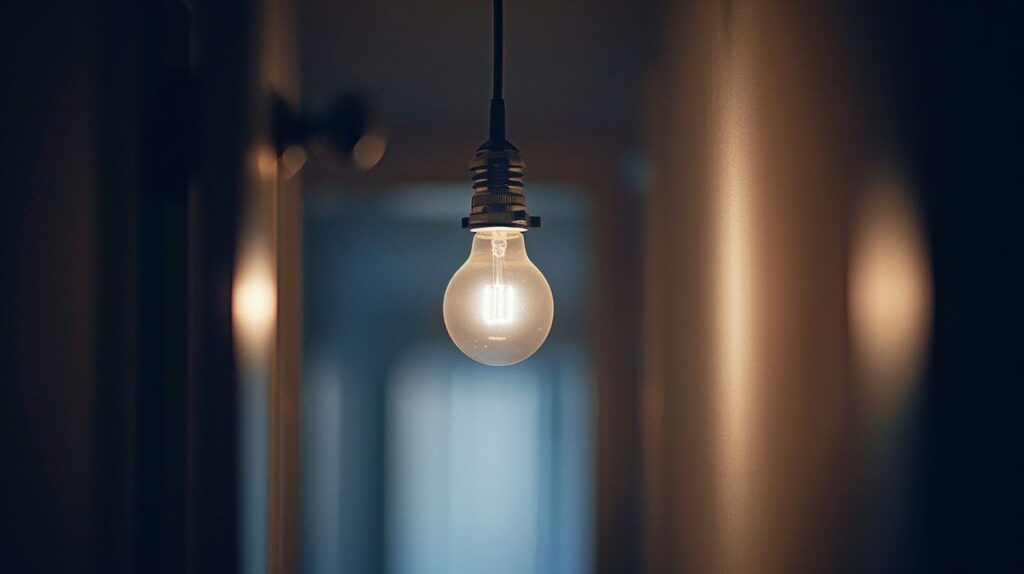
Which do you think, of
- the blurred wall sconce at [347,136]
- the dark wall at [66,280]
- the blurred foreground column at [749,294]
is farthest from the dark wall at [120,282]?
the blurred foreground column at [749,294]

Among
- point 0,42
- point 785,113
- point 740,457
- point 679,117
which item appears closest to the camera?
point 0,42

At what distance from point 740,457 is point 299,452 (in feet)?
2.17

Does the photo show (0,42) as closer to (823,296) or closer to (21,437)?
(21,437)

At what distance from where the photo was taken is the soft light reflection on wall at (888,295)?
613 mm

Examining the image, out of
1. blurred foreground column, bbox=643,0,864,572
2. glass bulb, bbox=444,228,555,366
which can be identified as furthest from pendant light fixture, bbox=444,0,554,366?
Answer: blurred foreground column, bbox=643,0,864,572

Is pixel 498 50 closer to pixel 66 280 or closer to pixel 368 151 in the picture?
pixel 368 151

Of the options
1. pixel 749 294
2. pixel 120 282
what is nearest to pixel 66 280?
pixel 120 282

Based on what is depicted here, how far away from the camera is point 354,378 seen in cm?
131

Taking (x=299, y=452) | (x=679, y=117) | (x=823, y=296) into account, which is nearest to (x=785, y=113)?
(x=823, y=296)

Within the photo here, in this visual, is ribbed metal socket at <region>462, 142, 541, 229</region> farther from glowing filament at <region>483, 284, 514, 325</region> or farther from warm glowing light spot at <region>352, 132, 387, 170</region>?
warm glowing light spot at <region>352, 132, 387, 170</region>

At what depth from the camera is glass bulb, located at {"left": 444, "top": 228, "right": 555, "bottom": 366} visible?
1004mm

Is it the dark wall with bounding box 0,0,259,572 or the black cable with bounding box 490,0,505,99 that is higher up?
the black cable with bounding box 490,0,505,99

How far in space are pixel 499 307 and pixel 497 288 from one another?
0.02 meters

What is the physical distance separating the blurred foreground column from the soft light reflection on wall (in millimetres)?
33
